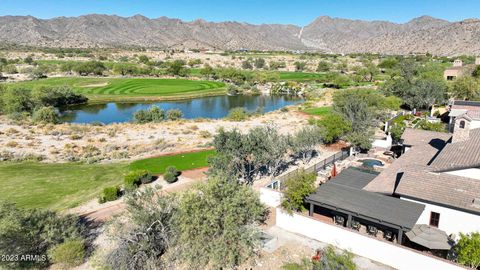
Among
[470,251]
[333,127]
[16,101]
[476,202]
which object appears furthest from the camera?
[16,101]

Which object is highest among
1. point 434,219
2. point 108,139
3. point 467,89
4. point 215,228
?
point 467,89

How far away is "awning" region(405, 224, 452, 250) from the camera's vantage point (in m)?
16.1

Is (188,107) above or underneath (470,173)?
underneath

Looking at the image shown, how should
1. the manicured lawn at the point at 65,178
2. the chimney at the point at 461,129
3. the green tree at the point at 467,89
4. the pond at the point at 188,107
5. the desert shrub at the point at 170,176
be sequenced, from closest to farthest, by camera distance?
1. the chimney at the point at 461,129
2. the manicured lawn at the point at 65,178
3. the desert shrub at the point at 170,176
4. the green tree at the point at 467,89
5. the pond at the point at 188,107

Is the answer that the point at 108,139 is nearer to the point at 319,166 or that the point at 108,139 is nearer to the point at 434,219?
the point at 319,166

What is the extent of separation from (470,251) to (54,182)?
30.5 meters

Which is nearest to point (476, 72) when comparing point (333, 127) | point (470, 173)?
point (333, 127)

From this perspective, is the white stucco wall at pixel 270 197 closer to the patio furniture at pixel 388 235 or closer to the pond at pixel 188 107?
the patio furniture at pixel 388 235

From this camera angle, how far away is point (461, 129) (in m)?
23.0

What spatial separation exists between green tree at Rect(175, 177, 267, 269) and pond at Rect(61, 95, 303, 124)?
53.4 meters

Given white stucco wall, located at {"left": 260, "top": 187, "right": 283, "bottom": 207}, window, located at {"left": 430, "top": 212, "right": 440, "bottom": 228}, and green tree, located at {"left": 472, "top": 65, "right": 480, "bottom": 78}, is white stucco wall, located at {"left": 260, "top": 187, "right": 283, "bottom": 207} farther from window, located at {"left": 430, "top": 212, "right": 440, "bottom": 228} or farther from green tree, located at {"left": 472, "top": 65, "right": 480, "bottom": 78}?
green tree, located at {"left": 472, "top": 65, "right": 480, "bottom": 78}

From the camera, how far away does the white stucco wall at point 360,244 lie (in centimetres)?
1575

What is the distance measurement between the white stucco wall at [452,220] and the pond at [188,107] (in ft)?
178

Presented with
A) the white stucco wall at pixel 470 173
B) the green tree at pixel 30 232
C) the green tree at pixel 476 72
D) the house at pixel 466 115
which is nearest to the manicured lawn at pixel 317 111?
the house at pixel 466 115
